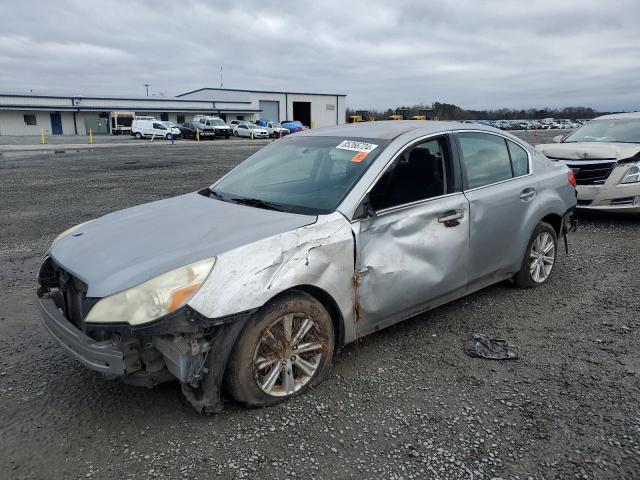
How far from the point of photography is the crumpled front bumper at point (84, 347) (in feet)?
8.82

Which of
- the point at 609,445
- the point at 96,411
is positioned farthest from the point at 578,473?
the point at 96,411

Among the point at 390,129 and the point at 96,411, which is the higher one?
the point at 390,129

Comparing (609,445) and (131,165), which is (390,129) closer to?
(609,445)

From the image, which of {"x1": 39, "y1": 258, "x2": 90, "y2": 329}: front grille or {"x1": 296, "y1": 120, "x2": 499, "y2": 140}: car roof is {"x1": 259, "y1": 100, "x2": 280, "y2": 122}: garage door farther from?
{"x1": 39, "y1": 258, "x2": 90, "y2": 329}: front grille

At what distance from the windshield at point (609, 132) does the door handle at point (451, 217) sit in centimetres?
634

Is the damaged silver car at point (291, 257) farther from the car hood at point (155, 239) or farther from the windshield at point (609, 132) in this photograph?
the windshield at point (609, 132)

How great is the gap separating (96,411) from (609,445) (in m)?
2.94

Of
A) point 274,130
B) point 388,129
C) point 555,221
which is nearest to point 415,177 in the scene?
point 388,129

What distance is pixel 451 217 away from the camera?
154 inches

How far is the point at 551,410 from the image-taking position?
3.10 metres

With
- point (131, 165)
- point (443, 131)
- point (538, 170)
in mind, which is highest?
point (443, 131)

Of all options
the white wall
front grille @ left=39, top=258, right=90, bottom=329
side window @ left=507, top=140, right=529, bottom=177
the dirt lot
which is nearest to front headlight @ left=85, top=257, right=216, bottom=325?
front grille @ left=39, top=258, right=90, bottom=329

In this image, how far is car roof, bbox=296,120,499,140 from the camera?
4016mm

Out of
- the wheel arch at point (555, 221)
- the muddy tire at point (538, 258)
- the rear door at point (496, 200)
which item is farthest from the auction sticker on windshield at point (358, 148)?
the wheel arch at point (555, 221)
